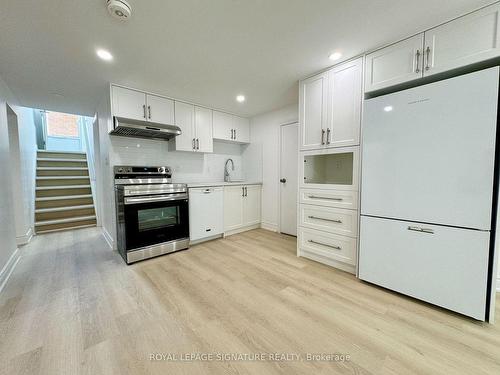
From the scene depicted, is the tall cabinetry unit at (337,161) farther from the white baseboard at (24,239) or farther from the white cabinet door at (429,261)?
the white baseboard at (24,239)

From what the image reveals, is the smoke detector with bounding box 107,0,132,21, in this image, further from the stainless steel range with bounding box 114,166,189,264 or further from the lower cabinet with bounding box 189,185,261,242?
the lower cabinet with bounding box 189,185,261,242

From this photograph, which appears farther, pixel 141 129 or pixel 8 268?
pixel 141 129

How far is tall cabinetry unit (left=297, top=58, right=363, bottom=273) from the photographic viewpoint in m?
2.06

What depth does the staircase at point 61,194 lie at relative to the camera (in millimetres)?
3922

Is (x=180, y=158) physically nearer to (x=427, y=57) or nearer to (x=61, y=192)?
(x=61, y=192)

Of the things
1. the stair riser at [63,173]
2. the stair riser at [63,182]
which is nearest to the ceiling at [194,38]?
the stair riser at [63,182]

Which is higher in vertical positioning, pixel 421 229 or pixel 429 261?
pixel 421 229

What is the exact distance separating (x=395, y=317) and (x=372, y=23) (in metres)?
2.30

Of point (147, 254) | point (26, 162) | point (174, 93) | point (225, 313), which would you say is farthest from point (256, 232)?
point (26, 162)

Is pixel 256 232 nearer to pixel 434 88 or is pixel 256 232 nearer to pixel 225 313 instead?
pixel 225 313

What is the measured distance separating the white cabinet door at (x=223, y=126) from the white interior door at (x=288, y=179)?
1004mm

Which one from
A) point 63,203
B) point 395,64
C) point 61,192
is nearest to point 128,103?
point 395,64

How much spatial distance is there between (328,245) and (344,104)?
5.21ft

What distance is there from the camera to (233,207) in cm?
355
